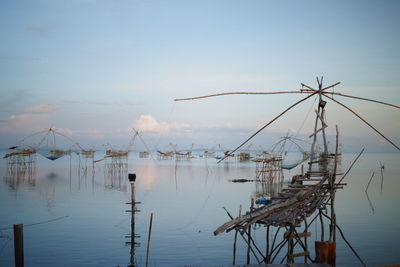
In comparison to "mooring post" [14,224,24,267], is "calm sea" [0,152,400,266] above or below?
below

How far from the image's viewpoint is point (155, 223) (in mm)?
17188

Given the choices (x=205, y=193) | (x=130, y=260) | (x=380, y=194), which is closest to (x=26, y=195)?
(x=205, y=193)

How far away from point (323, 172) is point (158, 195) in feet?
61.4

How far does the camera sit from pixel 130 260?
1173cm

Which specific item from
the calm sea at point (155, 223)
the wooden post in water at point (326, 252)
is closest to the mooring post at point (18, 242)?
the calm sea at point (155, 223)

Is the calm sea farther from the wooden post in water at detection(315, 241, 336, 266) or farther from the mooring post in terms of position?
the wooden post in water at detection(315, 241, 336, 266)

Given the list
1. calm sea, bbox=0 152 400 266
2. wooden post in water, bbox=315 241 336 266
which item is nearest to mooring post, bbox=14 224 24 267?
calm sea, bbox=0 152 400 266

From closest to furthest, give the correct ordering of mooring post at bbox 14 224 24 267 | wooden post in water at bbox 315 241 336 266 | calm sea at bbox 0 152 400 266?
1. wooden post in water at bbox 315 241 336 266
2. mooring post at bbox 14 224 24 267
3. calm sea at bbox 0 152 400 266

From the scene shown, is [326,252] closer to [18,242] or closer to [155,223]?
[18,242]

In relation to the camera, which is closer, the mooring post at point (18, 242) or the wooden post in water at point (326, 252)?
the wooden post in water at point (326, 252)

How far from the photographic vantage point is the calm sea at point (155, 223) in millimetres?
12250

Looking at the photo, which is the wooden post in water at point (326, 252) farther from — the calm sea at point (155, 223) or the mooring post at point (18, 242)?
the mooring post at point (18, 242)

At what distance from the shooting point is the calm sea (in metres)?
12.2

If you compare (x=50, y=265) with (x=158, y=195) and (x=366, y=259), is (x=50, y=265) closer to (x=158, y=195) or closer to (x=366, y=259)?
(x=366, y=259)
